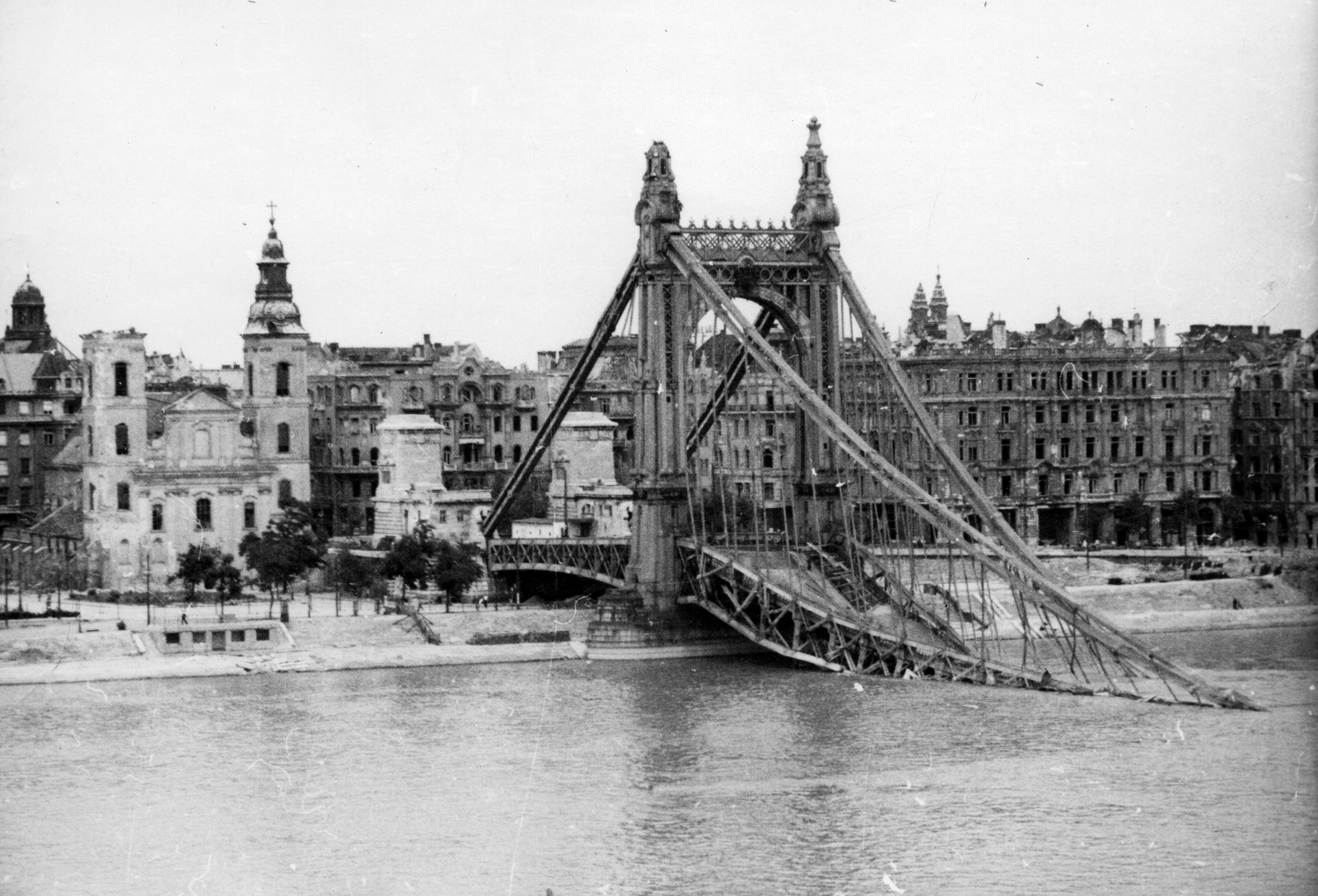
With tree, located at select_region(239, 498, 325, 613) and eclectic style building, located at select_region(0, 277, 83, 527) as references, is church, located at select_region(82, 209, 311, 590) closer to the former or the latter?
tree, located at select_region(239, 498, 325, 613)

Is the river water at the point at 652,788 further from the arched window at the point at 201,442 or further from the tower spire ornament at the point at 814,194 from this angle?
the arched window at the point at 201,442

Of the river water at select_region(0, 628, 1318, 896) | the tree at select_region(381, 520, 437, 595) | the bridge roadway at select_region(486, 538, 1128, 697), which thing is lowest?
the river water at select_region(0, 628, 1318, 896)

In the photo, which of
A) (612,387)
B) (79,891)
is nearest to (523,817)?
(79,891)

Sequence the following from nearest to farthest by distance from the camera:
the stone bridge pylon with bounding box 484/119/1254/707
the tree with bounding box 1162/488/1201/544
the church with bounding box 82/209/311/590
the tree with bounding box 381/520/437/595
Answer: the stone bridge pylon with bounding box 484/119/1254/707 < the tree with bounding box 381/520/437/595 < the church with bounding box 82/209/311/590 < the tree with bounding box 1162/488/1201/544

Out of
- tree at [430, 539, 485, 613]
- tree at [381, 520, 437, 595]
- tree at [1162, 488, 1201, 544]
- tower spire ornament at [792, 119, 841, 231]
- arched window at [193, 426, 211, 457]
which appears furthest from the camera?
tree at [1162, 488, 1201, 544]

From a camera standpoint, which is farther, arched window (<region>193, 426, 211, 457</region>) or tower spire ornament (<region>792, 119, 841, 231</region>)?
arched window (<region>193, 426, 211, 457</region>)

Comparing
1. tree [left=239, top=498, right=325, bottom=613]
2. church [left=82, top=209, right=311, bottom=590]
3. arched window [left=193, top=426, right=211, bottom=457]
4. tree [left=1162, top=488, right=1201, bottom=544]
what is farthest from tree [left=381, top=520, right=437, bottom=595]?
tree [left=1162, top=488, right=1201, bottom=544]
